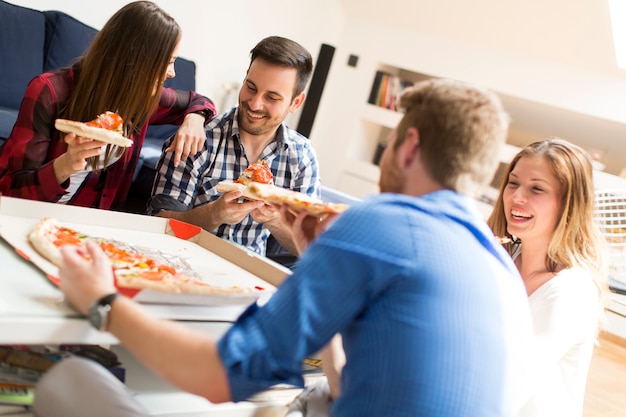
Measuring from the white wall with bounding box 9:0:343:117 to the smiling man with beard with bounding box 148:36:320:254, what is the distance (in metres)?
2.42

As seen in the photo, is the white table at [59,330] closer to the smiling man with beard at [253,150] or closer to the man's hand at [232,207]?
the man's hand at [232,207]

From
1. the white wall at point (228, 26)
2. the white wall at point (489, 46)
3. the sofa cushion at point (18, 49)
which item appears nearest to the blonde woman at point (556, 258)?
the sofa cushion at point (18, 49)

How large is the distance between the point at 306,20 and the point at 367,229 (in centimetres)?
553

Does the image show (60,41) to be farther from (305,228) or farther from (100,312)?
(100,312)

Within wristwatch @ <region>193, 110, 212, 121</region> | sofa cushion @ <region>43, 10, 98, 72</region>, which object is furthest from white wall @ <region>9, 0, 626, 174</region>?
wristwatch @ <region>193, 110, 212, 121</region>

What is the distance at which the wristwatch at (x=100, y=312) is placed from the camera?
1.06 metres

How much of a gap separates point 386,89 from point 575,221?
14.7 ft

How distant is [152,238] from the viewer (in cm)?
178

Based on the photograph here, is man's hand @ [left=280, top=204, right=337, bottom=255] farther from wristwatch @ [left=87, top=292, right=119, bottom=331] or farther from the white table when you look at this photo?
wristwatch @ [left=87, top=292, right=119, bottom=331]

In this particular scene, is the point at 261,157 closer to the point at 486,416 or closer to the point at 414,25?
the point at 486,416

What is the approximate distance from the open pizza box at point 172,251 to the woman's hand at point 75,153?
6.1 inches

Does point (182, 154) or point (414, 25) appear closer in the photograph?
point (182, 154)

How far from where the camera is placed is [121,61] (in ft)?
6.73

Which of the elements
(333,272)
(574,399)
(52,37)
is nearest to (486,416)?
(333,272)
